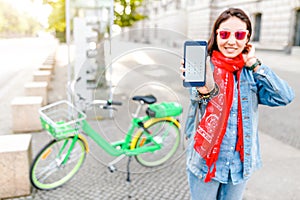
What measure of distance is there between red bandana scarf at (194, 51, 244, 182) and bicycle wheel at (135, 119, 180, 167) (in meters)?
1.75

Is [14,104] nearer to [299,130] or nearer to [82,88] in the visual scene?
[82,88]

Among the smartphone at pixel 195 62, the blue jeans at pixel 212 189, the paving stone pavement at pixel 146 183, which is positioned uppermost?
the smartphone at pixel 195 62

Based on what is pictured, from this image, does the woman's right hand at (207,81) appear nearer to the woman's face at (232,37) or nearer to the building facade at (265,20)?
the woman's face at (232,37)

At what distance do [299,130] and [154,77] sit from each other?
3689mm

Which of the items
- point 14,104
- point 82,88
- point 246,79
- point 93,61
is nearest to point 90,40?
point 93,61

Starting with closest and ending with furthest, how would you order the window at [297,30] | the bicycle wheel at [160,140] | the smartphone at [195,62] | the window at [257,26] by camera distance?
the smartphone at [195,62], the bicycle wheel at [160,140], the window at [297,30], the window at [257,26]

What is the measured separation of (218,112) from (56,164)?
2314 millimetres

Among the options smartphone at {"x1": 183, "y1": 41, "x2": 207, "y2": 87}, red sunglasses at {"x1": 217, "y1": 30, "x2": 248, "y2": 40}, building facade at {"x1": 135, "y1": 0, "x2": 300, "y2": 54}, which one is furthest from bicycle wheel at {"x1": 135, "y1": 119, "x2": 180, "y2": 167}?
building facade at {"x1": 135, "y1": 0, "x2": 300, "y2": 54}

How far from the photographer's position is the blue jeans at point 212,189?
6.14 ft

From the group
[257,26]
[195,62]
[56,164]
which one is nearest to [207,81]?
[195,62]

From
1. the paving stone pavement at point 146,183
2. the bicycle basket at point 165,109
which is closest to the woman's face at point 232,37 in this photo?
the paving stone pavement at point 146,183

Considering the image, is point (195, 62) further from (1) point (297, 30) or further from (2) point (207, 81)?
(1) point (297, 30)


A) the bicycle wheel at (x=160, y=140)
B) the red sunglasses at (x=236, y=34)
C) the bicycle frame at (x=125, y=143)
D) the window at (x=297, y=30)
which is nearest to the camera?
the red sunglasses at (x=236, y=34)

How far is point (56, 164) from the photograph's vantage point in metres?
3.43
